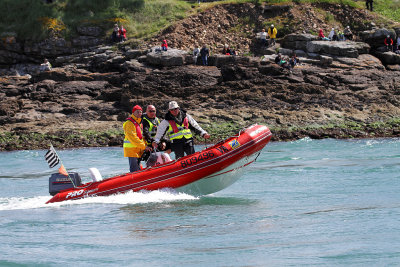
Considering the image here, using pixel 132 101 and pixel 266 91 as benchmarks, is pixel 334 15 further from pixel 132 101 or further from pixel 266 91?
pixel 132 101

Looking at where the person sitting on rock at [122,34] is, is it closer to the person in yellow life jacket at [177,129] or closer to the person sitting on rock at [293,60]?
the person sitting on rock at [293,60]

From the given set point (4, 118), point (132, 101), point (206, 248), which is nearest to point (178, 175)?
point (206, 248)

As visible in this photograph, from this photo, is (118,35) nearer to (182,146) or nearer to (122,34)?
(122,34)

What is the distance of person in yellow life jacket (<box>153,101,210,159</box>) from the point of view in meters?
10.2

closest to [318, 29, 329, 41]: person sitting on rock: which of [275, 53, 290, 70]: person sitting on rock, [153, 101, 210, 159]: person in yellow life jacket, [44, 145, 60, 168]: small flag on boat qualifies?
[275, 53, 290, 70]: person sitting on rock

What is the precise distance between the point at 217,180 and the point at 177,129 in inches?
44.7

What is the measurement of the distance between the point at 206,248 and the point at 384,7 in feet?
112

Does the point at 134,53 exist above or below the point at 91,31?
below

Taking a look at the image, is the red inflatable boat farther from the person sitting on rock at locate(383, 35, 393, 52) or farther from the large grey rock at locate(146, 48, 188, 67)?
the person sitting on rock at locate(383, 35, 393, 52)

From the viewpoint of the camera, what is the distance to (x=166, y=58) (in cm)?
2803

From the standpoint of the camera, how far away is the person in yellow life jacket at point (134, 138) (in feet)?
33.4

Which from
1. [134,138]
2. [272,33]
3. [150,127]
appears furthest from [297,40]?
[134,138]

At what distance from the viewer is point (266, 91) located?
81.1 ft

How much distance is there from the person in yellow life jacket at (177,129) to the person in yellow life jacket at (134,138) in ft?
1.02
